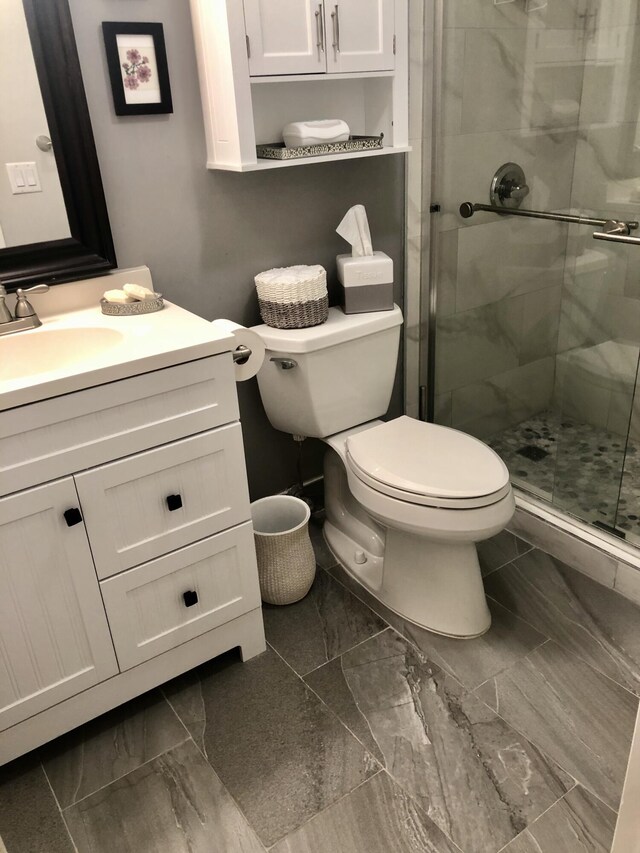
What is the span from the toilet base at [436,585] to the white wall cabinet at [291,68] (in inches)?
41.1

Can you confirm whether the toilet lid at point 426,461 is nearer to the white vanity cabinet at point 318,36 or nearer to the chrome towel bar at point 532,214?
the chrome towel bar at point 532,214

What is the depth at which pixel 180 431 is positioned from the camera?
1.41m

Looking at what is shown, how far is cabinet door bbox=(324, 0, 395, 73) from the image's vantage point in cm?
167

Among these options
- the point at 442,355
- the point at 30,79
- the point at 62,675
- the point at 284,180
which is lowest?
the point at 62,675

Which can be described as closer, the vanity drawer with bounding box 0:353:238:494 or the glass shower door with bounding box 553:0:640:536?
the vanity drawer with bounding box 0:353:238:494

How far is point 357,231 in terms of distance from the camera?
1.93 metres

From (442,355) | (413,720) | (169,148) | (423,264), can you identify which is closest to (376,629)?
(413,720)

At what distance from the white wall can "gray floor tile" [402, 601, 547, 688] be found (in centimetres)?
136

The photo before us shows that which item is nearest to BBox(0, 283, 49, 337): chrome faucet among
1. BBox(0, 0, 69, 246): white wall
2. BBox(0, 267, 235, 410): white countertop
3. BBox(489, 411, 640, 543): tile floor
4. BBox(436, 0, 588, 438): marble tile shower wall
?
BBox(0, 267, 235, 410): white countertop

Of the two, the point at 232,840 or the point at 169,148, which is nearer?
the point at 232,840

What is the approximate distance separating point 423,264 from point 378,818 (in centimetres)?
161

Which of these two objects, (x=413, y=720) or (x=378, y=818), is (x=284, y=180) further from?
(x=378, y=818)

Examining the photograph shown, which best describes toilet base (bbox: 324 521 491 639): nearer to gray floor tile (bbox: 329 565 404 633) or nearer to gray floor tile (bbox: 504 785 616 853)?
gray floor tile (bbox: 329 565 404 633)

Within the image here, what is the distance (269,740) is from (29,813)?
51 centimetres
